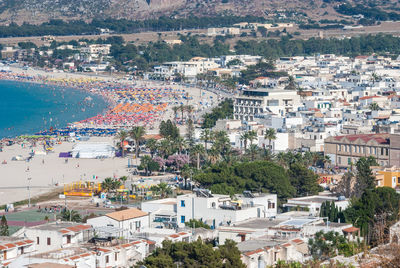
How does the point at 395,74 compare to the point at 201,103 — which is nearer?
the point at 201,103

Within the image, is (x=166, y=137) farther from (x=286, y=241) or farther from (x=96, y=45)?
(x=96, y=45)

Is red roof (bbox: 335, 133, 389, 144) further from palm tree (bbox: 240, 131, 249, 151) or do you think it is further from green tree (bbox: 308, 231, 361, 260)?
green tree (bbox: 308, 231, 361, 260)

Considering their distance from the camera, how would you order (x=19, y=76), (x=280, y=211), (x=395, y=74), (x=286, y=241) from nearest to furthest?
1. (x=286, y=241)
2. (x=280, y=211)
3. (x=395, y=74)
4. (x=19, y=76)

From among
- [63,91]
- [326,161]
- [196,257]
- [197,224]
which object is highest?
[63,91]

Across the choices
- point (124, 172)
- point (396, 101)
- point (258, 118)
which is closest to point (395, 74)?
point (396, 101)

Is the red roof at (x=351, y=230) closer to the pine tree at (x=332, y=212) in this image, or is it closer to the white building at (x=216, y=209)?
the pine tree at (x=332, y=212)

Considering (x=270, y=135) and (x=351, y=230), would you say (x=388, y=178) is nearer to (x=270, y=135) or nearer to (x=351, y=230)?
(x=270, y=135)

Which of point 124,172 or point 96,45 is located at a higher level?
point 96,45

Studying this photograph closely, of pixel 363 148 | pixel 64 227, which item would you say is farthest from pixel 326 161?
pixel 64 227
